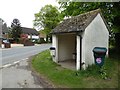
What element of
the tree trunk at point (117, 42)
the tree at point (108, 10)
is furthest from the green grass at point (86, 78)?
the tree trunk at point (117, 42)

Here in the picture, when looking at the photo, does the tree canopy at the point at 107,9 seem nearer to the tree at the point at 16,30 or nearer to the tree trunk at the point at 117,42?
the tree trunk at the point at 117,42

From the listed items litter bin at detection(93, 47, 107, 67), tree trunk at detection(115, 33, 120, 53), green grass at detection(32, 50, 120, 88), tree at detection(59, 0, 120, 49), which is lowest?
green grass at detection(32, 50, 120, 88)

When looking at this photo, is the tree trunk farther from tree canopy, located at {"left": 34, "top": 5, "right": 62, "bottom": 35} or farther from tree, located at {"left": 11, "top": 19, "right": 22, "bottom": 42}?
tree canopy, located at {"left": 34, "top": 5, "right": 62, "bottom": 35}

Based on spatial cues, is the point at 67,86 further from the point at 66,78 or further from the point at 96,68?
the point at 96,68

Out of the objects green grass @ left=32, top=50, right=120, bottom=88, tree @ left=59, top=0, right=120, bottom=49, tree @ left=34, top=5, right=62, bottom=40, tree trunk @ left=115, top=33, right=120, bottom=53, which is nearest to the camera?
green grass @ left=32, top=50, right=120, bottom=88

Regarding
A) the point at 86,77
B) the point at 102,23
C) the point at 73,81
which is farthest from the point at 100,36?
the point at 73,81

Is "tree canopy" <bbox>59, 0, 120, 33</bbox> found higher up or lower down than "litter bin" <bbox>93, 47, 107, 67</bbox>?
higher up

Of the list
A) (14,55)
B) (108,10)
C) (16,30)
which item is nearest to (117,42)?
(108,10)

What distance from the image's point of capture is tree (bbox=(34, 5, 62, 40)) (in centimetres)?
7151

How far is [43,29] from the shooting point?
73.4 meters

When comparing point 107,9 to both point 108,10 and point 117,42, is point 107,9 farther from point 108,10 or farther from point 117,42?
point 117,42

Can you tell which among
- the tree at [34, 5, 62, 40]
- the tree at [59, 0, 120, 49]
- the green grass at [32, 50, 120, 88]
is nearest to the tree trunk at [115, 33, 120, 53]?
the tree at [59, 0, 120, 49]

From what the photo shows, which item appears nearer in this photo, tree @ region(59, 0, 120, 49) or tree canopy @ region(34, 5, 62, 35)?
tree @ region(59, 0, 120, 49)

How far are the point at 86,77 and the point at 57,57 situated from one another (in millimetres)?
6490
